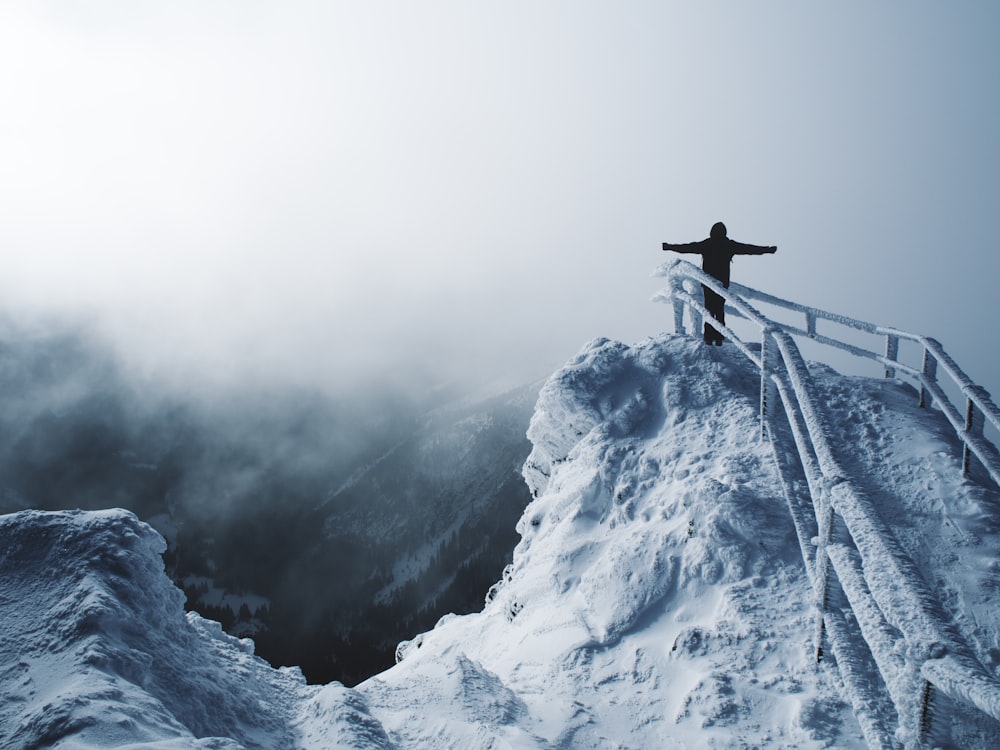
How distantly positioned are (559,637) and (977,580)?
14.2ft

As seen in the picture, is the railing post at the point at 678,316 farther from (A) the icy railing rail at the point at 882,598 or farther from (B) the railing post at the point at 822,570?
(B) the railing post at the point at 822,570

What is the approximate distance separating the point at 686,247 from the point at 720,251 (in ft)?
1.94

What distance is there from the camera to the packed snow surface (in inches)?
175

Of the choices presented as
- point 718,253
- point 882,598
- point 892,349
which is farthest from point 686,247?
point 882,598

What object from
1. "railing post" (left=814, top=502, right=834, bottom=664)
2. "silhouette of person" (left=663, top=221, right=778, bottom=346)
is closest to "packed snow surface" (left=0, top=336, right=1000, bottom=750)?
"railing post" (left=814, top=502, right=834, bottom=664)

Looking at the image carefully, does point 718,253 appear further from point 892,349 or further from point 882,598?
point 882,598

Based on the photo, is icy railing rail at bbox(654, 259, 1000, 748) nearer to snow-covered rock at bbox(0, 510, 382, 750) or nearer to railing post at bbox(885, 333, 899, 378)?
railing post at bbox(885, 333, 899, 378)

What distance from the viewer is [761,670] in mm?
5656

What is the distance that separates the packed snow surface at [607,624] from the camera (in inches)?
175

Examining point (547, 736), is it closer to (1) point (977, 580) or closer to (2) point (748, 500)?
(2) point (748, 500)

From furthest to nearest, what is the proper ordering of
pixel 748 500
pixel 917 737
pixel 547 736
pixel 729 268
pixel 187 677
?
1. pixel 729 268
2. pixel 748 500
3. pixel 547 736
4. pixel 187 677
5. pixel 917 737

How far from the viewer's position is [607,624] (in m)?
7.00

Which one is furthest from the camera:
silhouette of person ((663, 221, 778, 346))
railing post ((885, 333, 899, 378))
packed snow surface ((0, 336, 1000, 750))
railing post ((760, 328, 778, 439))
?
silhouette of person ((663, 221, 778, 346))

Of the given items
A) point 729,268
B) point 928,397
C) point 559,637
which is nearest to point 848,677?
point 559,637
